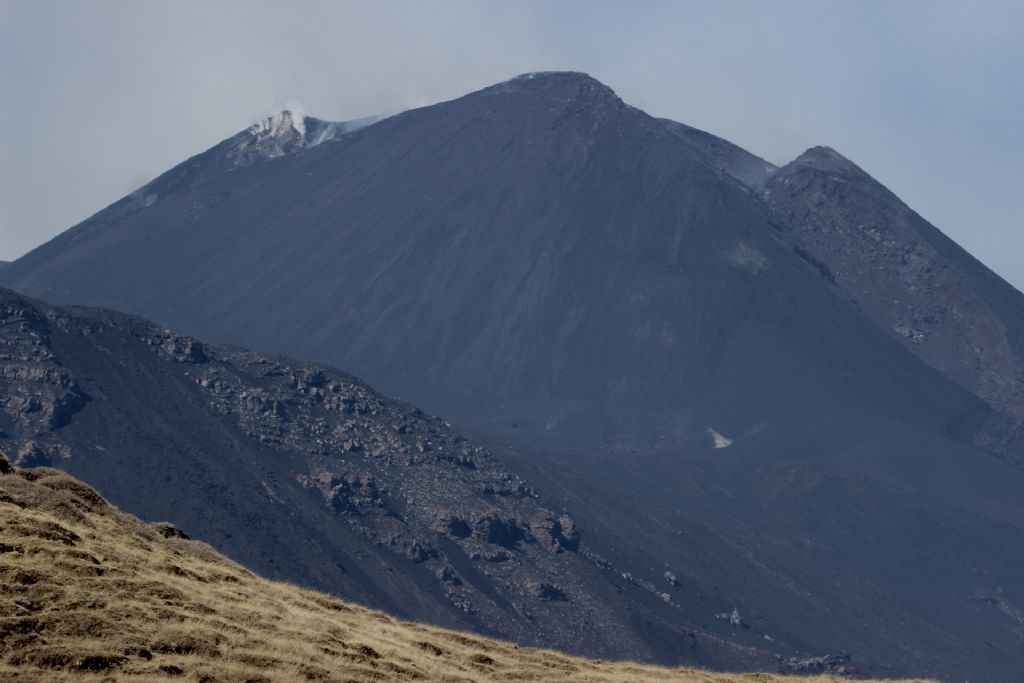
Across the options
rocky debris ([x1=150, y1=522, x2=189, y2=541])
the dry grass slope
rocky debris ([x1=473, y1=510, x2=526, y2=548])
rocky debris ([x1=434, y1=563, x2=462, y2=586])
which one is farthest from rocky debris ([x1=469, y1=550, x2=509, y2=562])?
the dry grass slope

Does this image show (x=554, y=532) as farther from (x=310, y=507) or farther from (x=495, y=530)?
(x=310, y=507)

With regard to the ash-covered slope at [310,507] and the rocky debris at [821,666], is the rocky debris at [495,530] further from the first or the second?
the rocky debris at [821,666]

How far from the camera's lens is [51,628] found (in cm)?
2823

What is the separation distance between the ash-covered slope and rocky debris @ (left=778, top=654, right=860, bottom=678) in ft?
9.26

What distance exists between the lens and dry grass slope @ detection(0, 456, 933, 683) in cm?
2805

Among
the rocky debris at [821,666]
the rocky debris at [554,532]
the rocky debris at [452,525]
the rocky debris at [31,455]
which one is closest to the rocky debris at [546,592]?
the rocky debris at [554,532]

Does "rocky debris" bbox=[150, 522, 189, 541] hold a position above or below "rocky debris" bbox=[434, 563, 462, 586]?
above

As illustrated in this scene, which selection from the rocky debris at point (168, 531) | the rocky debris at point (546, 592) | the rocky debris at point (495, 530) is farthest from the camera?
the rocky debris at point (495, 530)

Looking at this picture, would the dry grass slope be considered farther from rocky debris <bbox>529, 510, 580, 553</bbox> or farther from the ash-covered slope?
rocky debris <bbox>529, 510, 580, 553</bbox>

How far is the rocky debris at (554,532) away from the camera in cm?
19300

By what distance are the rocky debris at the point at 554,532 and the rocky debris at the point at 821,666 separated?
94.9ft

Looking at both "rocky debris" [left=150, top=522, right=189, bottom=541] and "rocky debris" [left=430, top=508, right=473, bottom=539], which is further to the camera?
"rocky debris" [left=430, top=508, right=473, bottom=539]

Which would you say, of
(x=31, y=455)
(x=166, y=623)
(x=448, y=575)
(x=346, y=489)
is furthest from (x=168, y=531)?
(x=346, y=489)

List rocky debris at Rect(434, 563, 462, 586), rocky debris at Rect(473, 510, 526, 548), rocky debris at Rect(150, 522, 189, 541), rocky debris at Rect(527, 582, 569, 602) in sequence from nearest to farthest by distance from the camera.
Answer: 1. rocky debris at Rect(150, 522, 189, 541)
2. rocky debris at Rect(434, 563, 462, 586)
3. rocky debris at Rect(527, 582, 569, 602)
4. rocky debris at Rect(473, 510, 526, 548)
